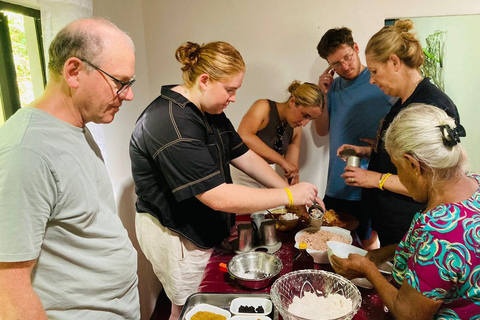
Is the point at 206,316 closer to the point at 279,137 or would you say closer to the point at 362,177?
the point at 362,177

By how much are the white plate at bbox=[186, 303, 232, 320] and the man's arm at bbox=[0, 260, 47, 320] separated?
0.56 m

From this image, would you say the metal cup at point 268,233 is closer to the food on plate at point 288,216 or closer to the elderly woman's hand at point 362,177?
the food on plate at point 288,216

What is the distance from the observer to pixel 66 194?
0.92 metres

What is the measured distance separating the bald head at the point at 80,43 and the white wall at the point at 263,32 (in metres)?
1.56

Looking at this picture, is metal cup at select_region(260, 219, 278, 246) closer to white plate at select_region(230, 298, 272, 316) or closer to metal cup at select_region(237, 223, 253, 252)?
metal cup at select_region(237, 223, 253, 252)

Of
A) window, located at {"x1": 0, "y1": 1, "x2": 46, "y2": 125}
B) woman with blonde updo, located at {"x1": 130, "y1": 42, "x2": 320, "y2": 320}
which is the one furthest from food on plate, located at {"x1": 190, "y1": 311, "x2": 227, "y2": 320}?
window, located at {"x1": 0, "y1": 1, "x2": 46, "y2": 125}

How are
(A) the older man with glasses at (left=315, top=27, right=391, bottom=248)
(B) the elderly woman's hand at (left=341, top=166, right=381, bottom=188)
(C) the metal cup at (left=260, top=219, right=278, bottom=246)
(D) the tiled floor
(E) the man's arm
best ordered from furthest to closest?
1. (D) the tiled floor
2. (A) the older man with glasses at (left=315, top=27, right=391, bottom=248)
3. (B) the elderly woman's hand at (left=341, top=166, right=381, bottom=188)
4. (C) the metal cup at (left=260, top=219, right=278, bottom=246)
5. (E) the man's arm

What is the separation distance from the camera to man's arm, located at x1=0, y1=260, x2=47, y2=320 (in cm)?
78

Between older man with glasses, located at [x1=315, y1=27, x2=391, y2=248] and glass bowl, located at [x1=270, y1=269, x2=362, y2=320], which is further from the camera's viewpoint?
older man with glasses, located at [x1=315, y1=27, x2=391, y2=248]

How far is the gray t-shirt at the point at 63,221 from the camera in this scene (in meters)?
0.79

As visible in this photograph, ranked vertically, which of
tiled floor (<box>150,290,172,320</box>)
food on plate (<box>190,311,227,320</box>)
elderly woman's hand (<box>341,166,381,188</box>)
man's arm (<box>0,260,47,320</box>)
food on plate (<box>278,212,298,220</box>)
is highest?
man's arm (<box>0,260,47,320</box>)

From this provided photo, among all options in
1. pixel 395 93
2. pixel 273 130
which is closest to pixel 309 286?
pixel 395 93

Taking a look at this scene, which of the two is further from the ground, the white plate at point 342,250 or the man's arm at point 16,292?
the man's arm at point 16,292

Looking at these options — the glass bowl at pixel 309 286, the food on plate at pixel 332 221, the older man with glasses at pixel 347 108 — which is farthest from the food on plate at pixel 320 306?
the older man with glasses at pixel 347 108
